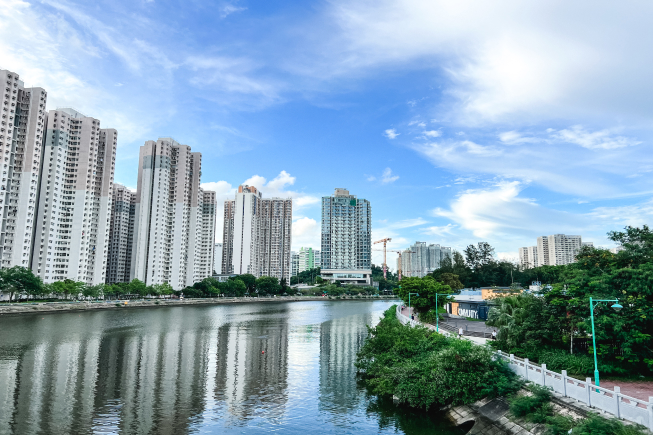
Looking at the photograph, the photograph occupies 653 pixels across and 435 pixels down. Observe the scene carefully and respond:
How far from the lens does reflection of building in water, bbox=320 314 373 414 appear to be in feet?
95.7

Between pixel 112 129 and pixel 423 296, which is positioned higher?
pixel 112 129

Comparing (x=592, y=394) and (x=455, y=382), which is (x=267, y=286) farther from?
(x=592, y=394)

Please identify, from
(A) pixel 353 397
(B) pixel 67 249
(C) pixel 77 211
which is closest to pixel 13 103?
(C) pixel 77 211

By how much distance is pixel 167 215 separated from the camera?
141 meters

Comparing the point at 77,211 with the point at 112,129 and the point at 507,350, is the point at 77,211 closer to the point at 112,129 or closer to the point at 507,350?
the point at 112,129

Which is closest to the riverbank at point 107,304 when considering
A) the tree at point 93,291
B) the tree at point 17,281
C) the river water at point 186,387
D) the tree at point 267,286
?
the tree at point 93,291

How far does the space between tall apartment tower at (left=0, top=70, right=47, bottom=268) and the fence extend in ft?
355

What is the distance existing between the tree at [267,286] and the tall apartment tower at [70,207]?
→ 64.2 m

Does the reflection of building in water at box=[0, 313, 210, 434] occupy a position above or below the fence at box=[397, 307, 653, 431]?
below

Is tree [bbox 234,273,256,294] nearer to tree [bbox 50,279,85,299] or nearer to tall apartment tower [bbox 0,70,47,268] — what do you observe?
tree [bbox 50,279,85,299]

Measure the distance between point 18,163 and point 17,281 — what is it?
30202mm

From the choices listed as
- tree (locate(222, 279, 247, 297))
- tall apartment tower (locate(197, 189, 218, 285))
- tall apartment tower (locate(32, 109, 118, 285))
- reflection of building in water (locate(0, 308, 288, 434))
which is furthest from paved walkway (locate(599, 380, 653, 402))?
tall apartment tower (locate(197, 189, 218, 285))

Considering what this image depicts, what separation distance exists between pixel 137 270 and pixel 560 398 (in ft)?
438

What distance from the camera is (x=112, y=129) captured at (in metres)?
126
